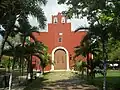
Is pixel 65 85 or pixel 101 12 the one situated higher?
pixel 101 12

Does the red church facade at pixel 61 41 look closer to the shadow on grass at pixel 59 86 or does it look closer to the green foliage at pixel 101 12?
the shadow on grass at pixel 59 86

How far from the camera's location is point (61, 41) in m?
51.5

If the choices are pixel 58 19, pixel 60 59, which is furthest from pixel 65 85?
pixel 58 19

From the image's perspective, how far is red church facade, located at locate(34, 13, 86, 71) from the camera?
51094 mm

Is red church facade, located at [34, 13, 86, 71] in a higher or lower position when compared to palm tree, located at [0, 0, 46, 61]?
higher

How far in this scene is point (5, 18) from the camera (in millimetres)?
16812

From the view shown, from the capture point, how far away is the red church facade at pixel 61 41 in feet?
168

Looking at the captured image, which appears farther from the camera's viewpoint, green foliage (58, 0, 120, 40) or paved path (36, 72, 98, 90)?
paved path (36, 72, 98, 90)

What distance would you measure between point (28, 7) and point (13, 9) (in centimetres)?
72

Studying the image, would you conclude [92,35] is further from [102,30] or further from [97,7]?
[97,7]

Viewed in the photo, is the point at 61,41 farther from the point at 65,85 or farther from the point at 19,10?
the point at 19,10

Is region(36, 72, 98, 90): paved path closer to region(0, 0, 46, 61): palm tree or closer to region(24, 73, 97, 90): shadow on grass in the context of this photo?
region(24, 73, 97, 90): shadow on grass

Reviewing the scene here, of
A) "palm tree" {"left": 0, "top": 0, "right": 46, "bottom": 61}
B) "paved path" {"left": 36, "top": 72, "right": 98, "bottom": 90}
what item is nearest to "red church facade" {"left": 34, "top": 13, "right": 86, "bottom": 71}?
"paved path" {"left": 36, "top": 72, "right": 98, "bottom": 90}

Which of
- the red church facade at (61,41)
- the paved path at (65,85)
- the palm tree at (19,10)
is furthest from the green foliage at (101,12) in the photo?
the red church facade at (61,41)
